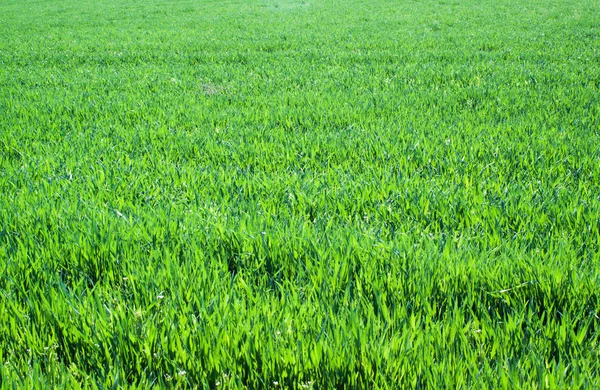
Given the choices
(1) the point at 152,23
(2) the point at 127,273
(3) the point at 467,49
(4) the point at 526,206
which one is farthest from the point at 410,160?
(1) the point at 152,23

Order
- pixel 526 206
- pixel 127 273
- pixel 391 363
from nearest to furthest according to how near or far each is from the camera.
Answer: pixel 391 363, pixel 127 273, pixel 526 206

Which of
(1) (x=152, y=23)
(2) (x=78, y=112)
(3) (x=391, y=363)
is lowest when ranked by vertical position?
(3) (x=391, y=363)

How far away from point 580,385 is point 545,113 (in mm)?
4269

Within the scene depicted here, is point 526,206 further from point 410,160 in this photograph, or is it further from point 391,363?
point 391,363

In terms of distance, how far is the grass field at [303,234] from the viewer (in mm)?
1569

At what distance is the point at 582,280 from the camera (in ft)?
6.26

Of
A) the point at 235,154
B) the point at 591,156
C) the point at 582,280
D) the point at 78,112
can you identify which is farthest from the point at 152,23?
the point at 582,280

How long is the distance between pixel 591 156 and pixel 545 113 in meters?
1.57

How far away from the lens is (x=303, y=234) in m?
2.36

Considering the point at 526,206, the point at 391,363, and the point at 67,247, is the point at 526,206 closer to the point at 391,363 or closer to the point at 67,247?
the point at 391,363

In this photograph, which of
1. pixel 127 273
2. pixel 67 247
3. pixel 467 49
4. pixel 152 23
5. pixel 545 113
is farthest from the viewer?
pixel 152 23

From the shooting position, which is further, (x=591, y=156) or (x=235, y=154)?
(x=235, y=154)

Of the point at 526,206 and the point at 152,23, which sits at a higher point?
the point at 152,23

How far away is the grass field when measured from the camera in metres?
1.57
